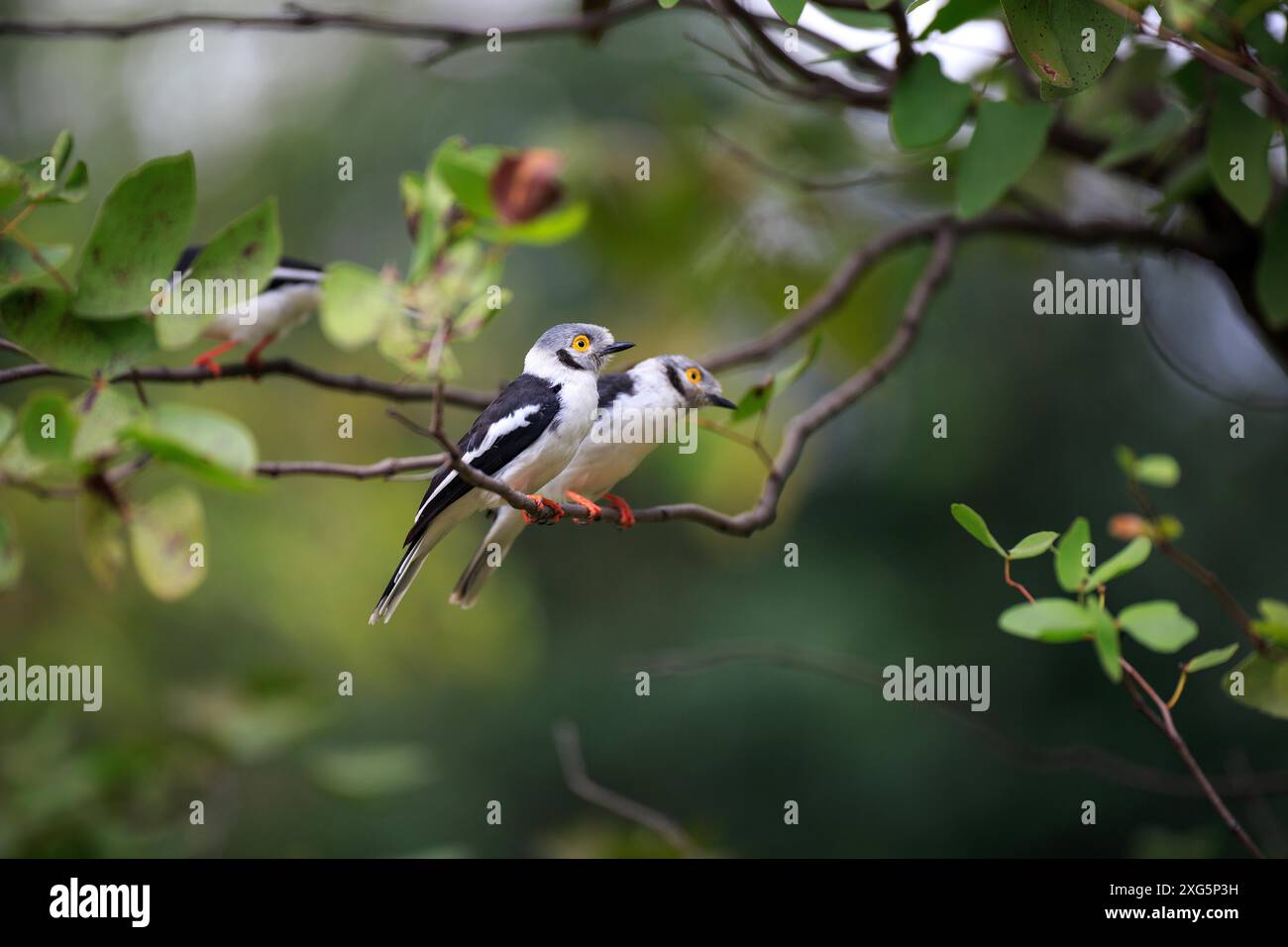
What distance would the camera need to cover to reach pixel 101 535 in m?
1.61

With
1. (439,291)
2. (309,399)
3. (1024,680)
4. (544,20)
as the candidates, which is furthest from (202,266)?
(1024,680)

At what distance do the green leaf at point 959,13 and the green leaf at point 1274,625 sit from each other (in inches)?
53.1

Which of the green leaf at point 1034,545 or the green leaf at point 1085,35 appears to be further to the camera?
the green leaf at point 1085,35

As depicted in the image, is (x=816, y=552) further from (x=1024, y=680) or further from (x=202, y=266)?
(x=202, y=266)

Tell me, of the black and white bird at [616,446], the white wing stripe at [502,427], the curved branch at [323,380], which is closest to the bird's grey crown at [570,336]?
the white wing stripe at [502,427]

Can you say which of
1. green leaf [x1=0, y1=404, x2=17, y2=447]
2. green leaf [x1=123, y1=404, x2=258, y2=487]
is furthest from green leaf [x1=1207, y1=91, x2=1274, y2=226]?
green leaf [x1=0, y1=404, x2=17, y2=447]

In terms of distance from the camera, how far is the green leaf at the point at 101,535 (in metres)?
Result: 1.61

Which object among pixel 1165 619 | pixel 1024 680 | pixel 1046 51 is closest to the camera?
pixel 1165 619

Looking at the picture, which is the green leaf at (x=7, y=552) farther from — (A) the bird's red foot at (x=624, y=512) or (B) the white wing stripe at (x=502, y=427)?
(A) the bird's red foot at (x=624, y=512)

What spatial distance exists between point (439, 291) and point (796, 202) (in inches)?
154

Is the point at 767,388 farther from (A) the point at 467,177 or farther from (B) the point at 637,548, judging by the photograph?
(B) the point at 637,548

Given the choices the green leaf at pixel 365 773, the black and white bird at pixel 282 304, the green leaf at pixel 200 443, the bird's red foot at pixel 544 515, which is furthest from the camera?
the black and white bird at pixel 282 304

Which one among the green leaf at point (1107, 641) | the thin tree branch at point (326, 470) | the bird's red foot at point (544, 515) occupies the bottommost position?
the green leaf at point (1107, 641)

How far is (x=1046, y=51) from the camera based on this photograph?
2072 millimetres
